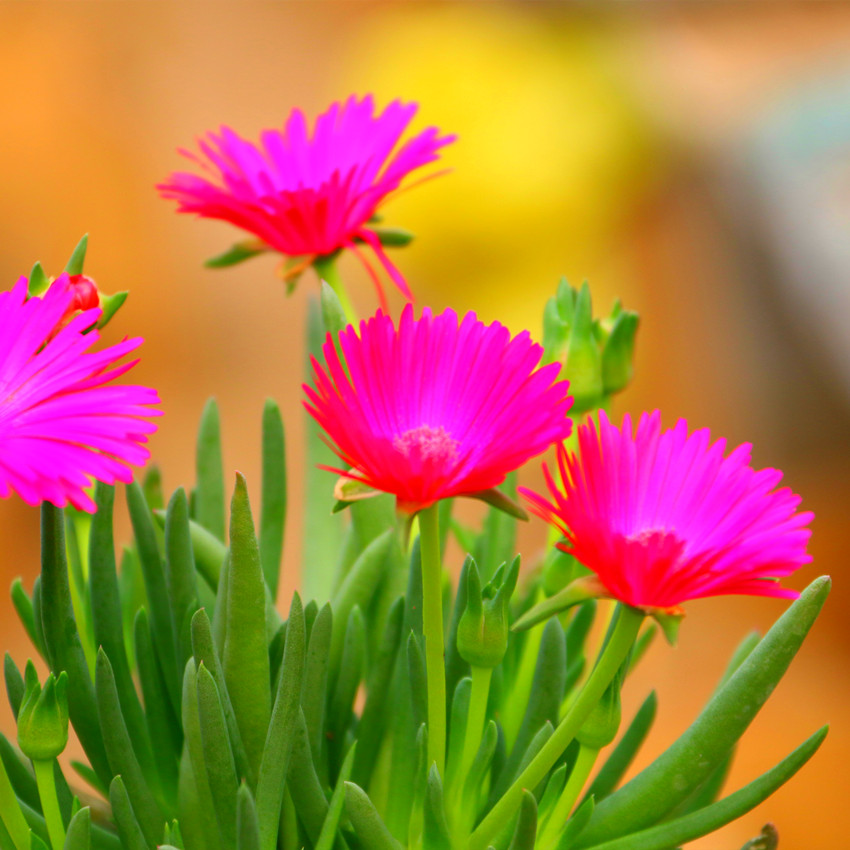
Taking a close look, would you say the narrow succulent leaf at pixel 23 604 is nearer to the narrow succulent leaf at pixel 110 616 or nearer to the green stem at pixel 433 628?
the narrow succulent leaf at pixel 110 616

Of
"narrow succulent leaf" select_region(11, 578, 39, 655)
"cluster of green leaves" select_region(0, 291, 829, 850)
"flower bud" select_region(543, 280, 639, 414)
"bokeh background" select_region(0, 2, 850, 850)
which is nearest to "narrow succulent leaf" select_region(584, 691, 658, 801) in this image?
"cluster of green leaves" select_region(0, 291, 829, 850)

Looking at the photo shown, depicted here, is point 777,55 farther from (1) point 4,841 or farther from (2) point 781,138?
(1) point 4,841

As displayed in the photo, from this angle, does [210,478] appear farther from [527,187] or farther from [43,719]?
[527,187]

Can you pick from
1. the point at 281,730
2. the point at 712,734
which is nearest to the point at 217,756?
→ the point at 281,730

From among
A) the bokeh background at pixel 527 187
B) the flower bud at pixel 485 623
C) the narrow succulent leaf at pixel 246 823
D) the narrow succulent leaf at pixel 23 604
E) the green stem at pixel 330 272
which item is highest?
the bokeh background at pixel 527 187

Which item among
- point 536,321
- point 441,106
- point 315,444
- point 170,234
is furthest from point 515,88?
point 315,444

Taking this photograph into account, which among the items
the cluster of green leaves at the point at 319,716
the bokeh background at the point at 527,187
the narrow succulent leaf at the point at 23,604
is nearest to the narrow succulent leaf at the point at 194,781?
the cluster of green leaves at the point at 319,716
